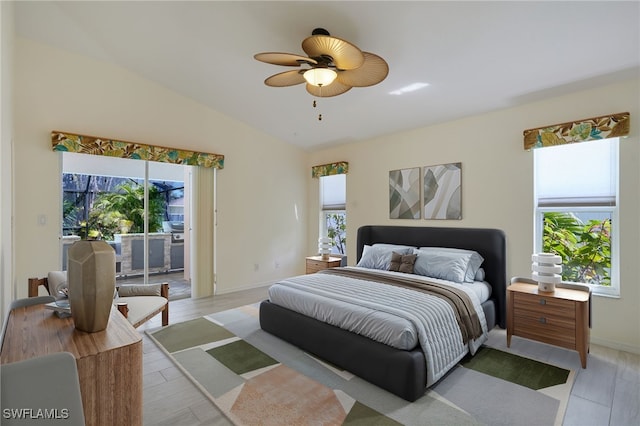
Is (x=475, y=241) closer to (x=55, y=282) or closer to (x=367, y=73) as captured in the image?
(x=367, y=73)

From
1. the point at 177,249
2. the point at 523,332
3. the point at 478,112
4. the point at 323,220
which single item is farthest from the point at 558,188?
the point at 177,249

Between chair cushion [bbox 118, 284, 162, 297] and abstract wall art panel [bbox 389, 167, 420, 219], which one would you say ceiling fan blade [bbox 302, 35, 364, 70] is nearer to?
abstract wall art panel [bbox 389, 167, 420, 219]

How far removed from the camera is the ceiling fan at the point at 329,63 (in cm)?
210

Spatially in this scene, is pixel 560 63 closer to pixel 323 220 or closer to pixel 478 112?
pixel 478 112

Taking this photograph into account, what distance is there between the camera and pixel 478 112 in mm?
3844

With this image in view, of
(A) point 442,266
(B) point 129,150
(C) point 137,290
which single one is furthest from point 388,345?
(B) point 129,150

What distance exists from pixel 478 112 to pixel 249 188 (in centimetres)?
359

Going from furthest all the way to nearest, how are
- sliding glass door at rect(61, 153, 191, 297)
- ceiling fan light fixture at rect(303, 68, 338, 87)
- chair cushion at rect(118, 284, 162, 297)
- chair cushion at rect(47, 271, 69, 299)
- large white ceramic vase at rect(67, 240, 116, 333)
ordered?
sliding glass door at rect(61, 153, 191, 297)
chair cushion at rect(118, 284, 162, 297)
chair cushion at rect(47, 271, 69, 299)
ceiling fan light fixture at rect(303, 68, 338, 87)
large white ceramic vase at rect(67, 240, 116, 333)

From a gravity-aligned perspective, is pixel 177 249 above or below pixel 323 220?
below

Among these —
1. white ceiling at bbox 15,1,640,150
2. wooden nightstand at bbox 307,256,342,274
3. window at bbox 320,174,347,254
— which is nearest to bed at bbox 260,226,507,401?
wooden nightstand at bbox 307,256,342,274

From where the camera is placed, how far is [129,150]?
4062 mm

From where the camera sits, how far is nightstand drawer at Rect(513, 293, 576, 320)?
2688 millimetres

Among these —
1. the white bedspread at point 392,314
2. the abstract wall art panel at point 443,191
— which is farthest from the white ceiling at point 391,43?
the white bedspread at point 392,314

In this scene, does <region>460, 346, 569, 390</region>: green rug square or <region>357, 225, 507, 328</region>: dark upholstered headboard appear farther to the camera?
<region>357, 225, 507, 328</region>: dark upholstered headboard
